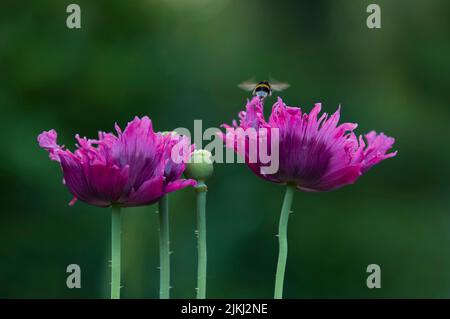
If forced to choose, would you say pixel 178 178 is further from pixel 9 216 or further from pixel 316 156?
pixel 9 216

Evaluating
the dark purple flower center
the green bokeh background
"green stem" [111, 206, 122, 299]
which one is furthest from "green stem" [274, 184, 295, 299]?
the green bokeh background

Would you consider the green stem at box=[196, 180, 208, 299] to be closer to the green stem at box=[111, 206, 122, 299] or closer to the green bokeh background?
the green stem at box=[111, 206, 122, 299]

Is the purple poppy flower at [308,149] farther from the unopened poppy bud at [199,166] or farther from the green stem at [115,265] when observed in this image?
the green stem at [115,265]

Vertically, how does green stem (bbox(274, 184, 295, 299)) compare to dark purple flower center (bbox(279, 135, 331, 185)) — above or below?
below

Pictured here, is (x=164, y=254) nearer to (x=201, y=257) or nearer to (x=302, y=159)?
(x=201, y=257)

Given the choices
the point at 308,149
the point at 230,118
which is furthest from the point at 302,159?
the point at 230,118

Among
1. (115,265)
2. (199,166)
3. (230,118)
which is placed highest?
(230,118)
